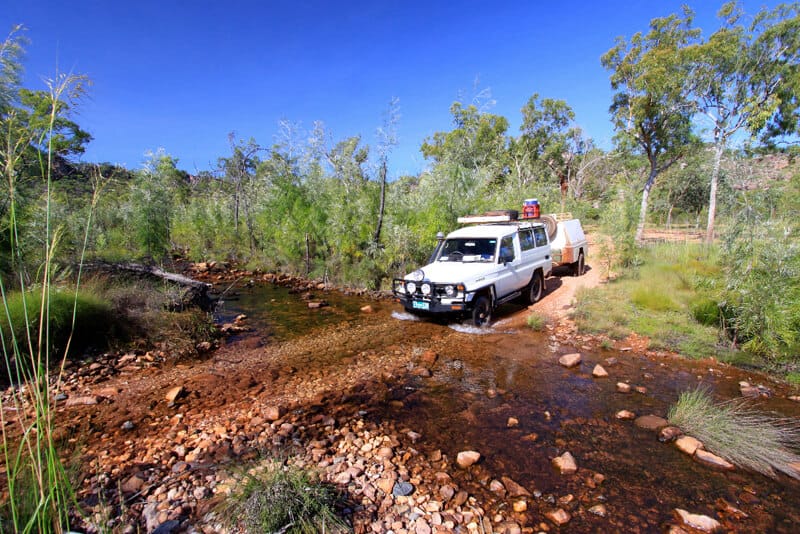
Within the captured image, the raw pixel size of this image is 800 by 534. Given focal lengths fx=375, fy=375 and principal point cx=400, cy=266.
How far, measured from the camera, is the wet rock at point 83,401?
203 inches

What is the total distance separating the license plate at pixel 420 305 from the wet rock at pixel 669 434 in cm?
451

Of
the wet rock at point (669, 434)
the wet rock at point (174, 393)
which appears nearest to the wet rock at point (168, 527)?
the wet rock at point (174, 393)

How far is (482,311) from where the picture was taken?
27.3 ft

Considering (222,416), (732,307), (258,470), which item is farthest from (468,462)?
(732,307)

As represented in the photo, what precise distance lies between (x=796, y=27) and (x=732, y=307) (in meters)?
15.4

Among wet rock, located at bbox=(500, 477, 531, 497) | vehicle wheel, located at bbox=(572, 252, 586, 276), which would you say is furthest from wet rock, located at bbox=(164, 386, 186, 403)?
vehicle wheel, located at bbox=(572, 252, 586, 276)

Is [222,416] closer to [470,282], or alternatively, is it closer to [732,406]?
[470,282]

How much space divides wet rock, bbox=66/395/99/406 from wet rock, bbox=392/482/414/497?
4505mm

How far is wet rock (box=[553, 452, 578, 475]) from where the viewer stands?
12.6ft

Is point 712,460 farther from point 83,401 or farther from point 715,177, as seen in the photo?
point 715,177

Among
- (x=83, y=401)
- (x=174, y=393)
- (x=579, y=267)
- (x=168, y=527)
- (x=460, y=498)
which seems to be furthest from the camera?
(x=579, y=267)

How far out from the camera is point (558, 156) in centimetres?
3116

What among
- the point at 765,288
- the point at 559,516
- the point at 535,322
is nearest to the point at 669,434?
the point at 559,516

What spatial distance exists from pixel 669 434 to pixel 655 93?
15.1 meters
